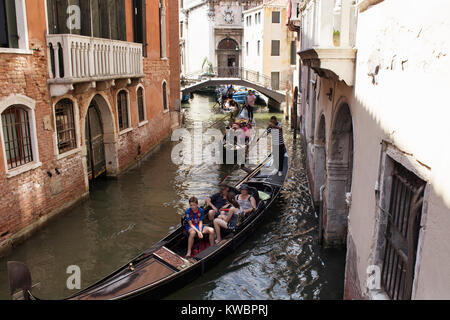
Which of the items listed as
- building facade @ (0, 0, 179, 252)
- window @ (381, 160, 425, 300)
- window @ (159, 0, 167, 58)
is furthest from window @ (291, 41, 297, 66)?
window @ (381, 160, 425, 300)

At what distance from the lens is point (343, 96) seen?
564cm

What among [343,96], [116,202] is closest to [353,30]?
[343,96]

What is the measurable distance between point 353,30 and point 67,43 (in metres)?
5.33

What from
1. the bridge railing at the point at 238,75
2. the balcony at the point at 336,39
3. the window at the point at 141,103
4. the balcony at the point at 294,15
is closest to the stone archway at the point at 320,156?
the balcony at the point at 336,39

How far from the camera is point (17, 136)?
716 cm

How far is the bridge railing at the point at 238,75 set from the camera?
28.1m

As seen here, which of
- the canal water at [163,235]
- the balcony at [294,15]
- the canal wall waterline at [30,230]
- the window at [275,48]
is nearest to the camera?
the canal water at [163,235]

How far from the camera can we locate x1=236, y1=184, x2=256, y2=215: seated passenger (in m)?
7.87

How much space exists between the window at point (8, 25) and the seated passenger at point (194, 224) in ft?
13.0

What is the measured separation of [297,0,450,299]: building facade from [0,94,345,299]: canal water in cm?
157

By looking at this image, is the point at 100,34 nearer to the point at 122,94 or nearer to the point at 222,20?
the point at 122,94

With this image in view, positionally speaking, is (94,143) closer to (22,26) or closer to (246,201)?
(22,26)

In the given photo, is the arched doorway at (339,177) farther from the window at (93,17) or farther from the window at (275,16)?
the window at (275,16)

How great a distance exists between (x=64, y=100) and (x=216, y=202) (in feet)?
12.5
